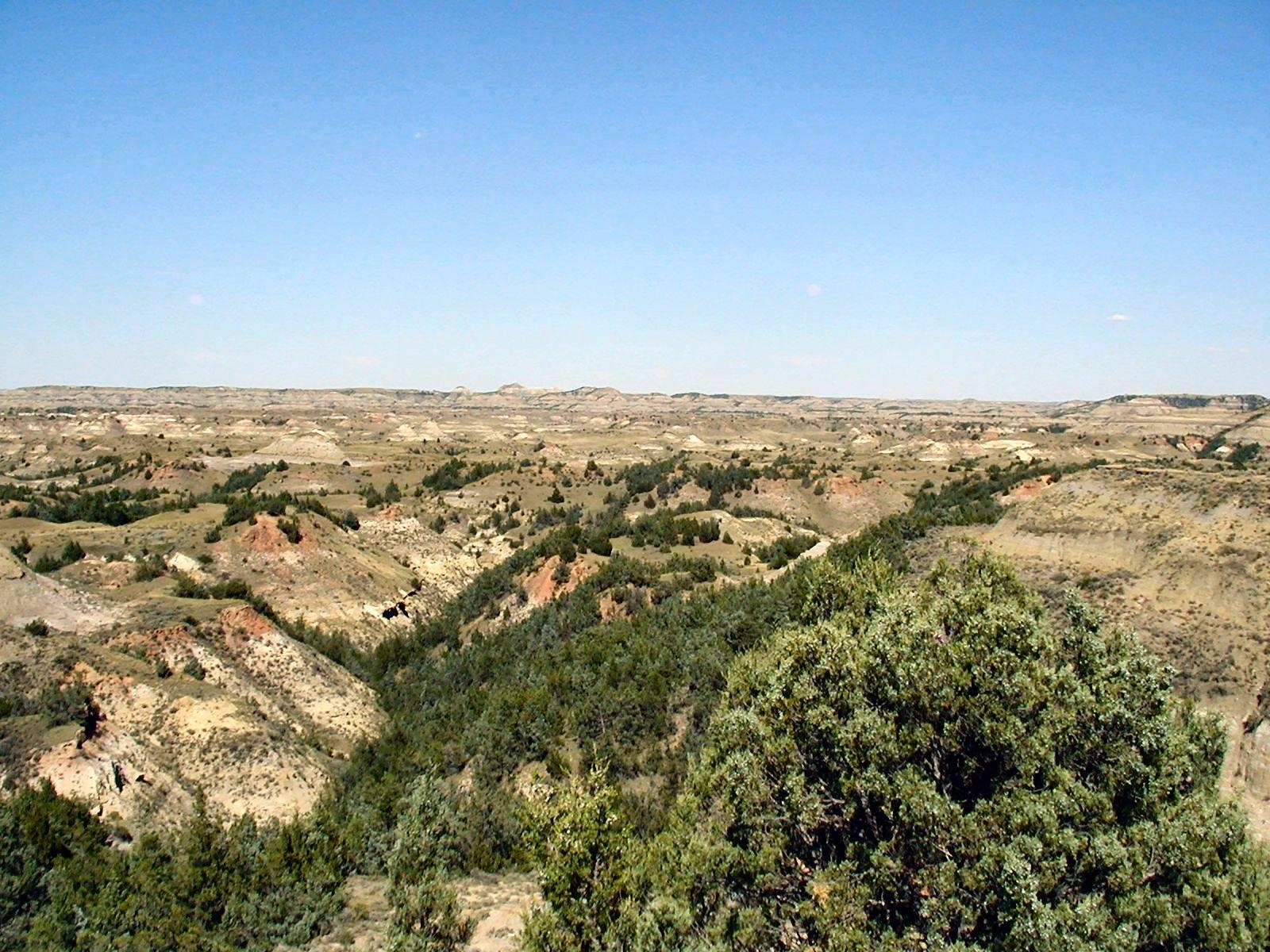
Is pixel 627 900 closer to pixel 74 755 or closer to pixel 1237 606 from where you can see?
pixel 74 755

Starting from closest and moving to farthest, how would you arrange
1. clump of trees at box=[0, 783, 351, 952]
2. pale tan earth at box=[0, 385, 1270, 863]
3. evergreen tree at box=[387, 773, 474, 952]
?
evergreen tree at box=[387, 773, 474, 952]
clump of trees at box=[0, 783, 351, 952]
pale tan earth at box=[0, 385, 1270, 863]

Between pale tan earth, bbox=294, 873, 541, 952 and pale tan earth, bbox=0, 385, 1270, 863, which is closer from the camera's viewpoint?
pale tan earth, bbox=294, 873, 541, 952

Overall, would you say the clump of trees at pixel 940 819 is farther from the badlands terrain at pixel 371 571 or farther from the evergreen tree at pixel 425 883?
the badlands terrain at pixel 371 571

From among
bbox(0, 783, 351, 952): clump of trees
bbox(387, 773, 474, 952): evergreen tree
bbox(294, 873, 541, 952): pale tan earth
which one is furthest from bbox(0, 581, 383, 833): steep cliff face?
bbox(387, 773, 474, 952): evergreen tree

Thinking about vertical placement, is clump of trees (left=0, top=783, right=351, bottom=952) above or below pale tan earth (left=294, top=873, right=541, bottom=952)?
above

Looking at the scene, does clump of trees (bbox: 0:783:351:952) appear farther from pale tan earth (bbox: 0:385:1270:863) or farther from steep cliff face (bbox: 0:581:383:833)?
pale tan earth (bbox: 0:385:1270:863)

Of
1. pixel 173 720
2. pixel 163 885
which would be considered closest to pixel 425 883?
pixel 163 885

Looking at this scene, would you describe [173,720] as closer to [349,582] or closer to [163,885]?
[163,885]

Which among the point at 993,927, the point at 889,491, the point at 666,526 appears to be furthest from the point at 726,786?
the point at 889,491

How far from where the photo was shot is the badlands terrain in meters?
25.0

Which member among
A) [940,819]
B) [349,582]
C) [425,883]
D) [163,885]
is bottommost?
[349,582]

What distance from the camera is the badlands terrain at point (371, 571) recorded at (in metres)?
→ 25.0

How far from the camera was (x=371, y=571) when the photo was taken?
50.0m

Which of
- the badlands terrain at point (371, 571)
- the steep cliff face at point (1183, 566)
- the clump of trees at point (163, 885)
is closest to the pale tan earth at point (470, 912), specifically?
the badlands terrain at point (371, 571)
